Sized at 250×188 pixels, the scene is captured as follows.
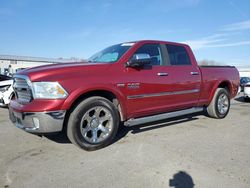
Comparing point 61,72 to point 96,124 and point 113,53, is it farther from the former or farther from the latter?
point 113,53

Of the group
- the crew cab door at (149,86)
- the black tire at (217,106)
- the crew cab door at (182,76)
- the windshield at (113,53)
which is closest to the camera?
the crew cab door at (149,86)

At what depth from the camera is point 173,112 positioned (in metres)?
5.14

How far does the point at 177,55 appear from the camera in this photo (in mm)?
5465

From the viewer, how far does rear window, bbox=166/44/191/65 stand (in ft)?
17.2

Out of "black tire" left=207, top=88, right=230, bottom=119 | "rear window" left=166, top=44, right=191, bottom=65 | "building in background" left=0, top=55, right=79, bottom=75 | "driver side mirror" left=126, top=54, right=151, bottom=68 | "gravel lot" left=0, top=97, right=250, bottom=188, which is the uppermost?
"building in background" left=0, top=55, right=79, bottom=75

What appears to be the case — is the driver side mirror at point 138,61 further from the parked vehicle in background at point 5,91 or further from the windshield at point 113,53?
the parked vehicle in background at point 5,91

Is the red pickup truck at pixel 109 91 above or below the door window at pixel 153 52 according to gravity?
below

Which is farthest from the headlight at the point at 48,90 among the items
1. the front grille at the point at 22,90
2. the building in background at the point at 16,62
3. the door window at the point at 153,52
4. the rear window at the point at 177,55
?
the building in background at the point at 16,62

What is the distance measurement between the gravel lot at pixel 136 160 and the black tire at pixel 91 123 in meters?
0.17

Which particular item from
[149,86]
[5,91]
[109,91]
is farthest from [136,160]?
[5,91]

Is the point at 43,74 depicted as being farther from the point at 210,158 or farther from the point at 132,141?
the point at 210,158

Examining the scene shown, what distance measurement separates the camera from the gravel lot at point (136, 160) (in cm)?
284

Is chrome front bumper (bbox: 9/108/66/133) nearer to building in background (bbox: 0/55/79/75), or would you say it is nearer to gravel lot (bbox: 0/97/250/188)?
gravel lot (bbox: 0/97/250/188)

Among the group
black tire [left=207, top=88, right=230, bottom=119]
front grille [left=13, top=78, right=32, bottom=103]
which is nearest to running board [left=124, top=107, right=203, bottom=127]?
black tire [left=207, top=88, right=230, bottom=119]
